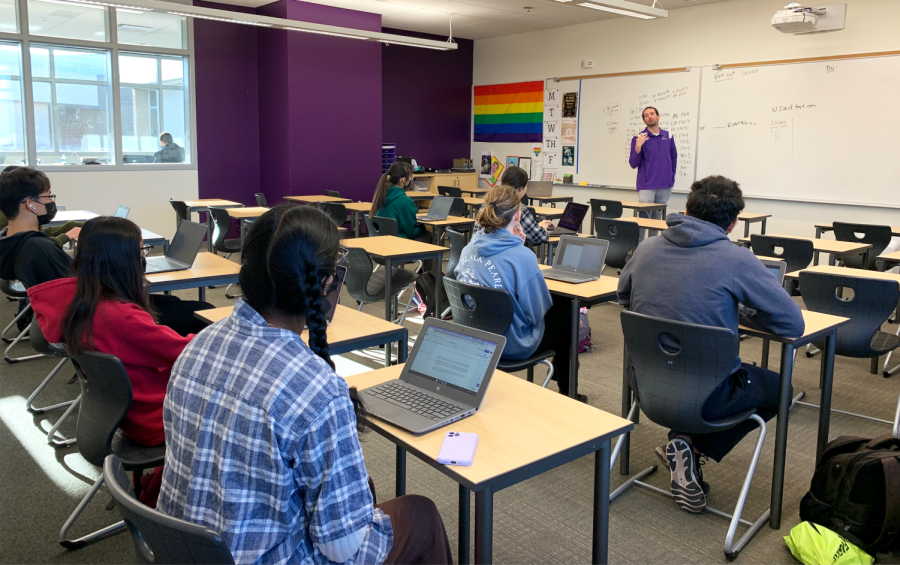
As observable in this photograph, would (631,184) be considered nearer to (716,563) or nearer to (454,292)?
(454,292)

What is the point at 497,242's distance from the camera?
116 inches

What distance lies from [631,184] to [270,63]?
4965mm

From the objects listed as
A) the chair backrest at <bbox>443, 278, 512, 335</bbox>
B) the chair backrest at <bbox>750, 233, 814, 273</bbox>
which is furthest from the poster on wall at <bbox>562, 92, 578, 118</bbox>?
the chair backrest at <bbox>443, 278, 512, 335</bbox>

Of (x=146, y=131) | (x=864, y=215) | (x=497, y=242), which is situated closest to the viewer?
(x=497, y=242)

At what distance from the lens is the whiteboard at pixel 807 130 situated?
6.73 m

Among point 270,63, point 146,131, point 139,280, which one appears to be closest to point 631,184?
point 270,63

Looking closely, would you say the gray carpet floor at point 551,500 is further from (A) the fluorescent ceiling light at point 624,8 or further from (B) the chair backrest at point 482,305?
(A) the fluorescent ceiling light at point 624,8

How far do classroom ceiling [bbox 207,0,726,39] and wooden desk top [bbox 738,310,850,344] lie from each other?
20.3ft

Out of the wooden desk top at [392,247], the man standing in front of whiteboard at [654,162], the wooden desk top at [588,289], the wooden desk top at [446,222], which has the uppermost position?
the man standing in front of whiteboard at [654,162]

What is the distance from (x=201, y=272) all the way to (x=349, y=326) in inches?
55.7

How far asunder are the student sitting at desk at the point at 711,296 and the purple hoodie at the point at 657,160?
5.60m

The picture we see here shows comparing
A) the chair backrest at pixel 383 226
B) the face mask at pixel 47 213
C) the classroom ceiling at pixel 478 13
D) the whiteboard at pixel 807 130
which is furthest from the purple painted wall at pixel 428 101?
the face mask at pixel 47 213

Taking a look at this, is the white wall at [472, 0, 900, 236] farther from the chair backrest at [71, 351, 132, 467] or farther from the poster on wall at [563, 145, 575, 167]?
the chair backrest at [71, 351, 132, 467]

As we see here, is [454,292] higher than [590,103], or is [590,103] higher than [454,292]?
[590,103]
